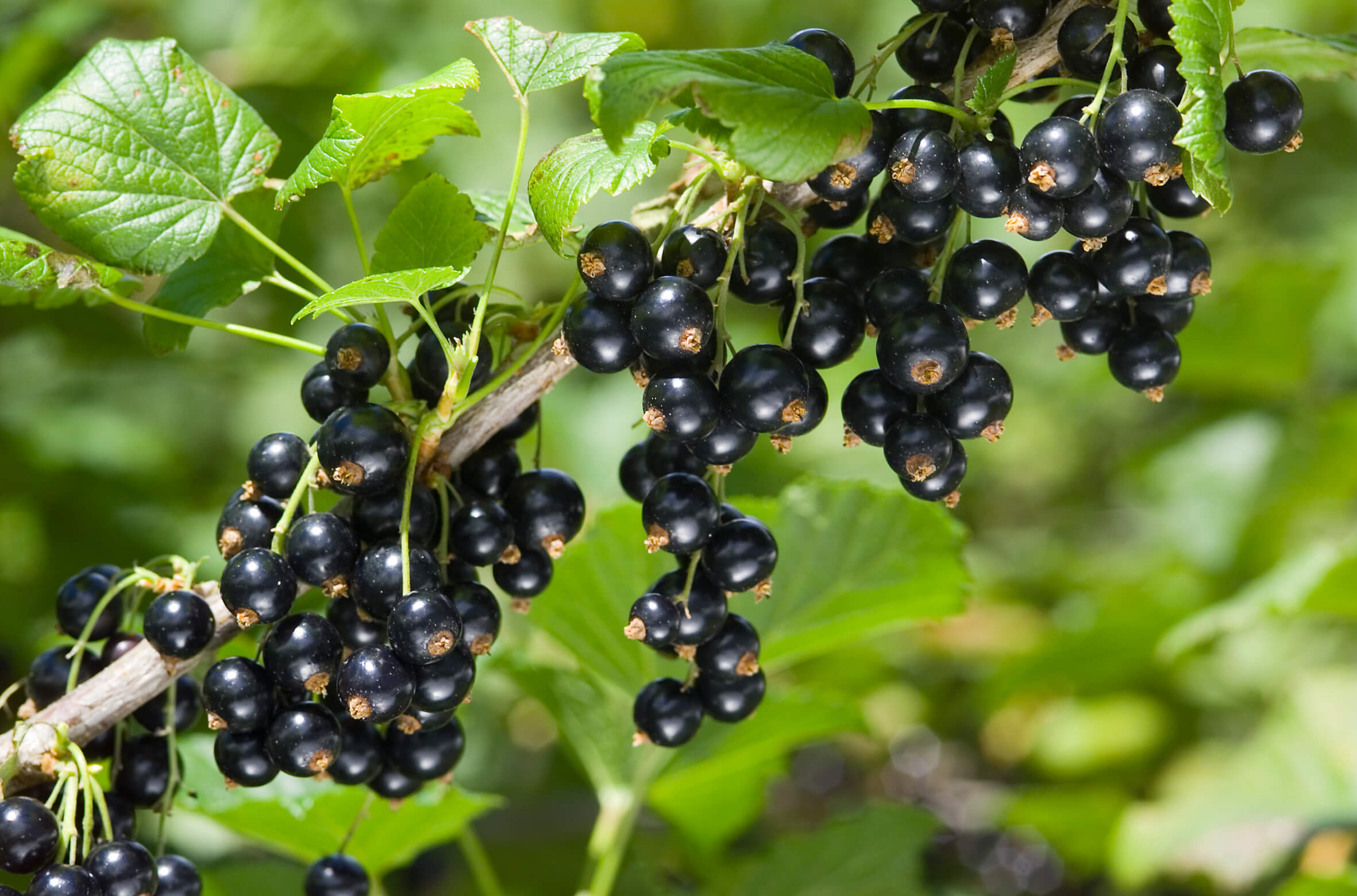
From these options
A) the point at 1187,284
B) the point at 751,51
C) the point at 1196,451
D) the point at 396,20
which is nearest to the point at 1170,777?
the point at 1196,451

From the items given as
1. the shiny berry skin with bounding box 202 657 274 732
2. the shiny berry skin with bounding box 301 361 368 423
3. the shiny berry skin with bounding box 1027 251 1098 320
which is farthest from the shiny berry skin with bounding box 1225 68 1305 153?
the shiny berry skin with bounding box 202 657 274 732

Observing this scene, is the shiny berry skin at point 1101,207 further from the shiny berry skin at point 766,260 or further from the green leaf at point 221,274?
the green leaf at point 221,274

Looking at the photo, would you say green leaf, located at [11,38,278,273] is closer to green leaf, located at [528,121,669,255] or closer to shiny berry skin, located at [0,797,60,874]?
green leaf, located at [528,121,669,255]

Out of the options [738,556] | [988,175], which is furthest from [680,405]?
[988,175]

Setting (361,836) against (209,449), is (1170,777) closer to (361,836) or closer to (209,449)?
(361,836)

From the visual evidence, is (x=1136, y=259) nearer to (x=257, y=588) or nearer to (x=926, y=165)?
(x=926, y=165)

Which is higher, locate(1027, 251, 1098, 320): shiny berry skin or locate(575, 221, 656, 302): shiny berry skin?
locate(575, 221, 656, 302): shiny berry skin

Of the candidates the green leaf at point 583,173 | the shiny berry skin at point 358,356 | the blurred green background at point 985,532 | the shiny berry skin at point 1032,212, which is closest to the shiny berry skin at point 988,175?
the shiny berry skin at point 1032,212
